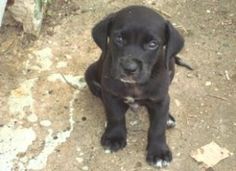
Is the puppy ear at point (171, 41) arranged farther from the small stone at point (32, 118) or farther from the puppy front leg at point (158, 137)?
the small stone at point (32, 118)

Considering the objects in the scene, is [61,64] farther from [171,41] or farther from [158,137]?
[171,41]

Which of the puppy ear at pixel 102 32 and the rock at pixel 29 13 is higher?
the puppy ear at pixel 102 32

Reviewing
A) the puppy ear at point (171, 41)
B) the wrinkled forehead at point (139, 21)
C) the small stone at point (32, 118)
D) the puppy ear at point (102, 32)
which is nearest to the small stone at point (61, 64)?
the small stone at point (32, 118)

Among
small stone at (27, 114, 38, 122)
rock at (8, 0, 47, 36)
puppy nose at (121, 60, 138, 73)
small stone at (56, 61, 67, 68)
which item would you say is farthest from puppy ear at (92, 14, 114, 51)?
rock at (8, 0, 47, 36)

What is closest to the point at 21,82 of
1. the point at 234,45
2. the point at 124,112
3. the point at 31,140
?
the point at 31,140

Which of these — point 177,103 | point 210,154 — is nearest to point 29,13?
point 177,103

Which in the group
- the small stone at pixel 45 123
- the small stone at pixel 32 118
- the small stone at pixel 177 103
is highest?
the small stone at pixel 177 103

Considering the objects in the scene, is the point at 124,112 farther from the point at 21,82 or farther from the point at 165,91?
the point at 21,82
